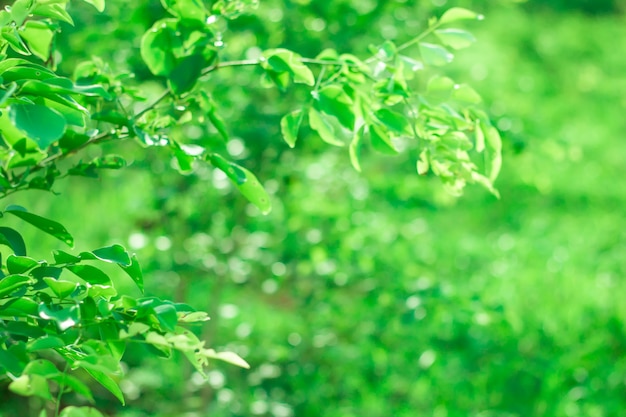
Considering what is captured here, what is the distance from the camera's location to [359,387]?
2.12m

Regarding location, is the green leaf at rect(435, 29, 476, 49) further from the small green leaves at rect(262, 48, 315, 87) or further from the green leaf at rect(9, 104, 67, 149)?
the green leaf at rect(9, 104, 67, 149)

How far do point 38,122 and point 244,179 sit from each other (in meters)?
0.26

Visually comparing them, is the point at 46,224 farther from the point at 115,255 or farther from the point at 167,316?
the point at 167,316

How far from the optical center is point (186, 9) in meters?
0.85

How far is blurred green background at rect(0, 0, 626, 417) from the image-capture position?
166 centimetres

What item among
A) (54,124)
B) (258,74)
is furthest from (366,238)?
(54,124)

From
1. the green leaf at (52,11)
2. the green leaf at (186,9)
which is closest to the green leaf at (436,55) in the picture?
the green leaf at (186,9)

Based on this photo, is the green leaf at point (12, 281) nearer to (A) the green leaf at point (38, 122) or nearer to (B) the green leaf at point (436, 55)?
(A) the green leaf at point (38, 122)

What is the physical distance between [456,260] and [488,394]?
26.6 inches

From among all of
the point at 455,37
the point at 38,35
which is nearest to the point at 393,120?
the point at 455,37

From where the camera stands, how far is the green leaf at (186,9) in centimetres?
84

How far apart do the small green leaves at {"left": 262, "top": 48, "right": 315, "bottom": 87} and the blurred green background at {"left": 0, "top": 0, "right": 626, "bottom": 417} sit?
59 centimetres

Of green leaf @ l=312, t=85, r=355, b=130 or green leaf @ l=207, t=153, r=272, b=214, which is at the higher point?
green leaf @ l=312, t=85, r=355, b=130

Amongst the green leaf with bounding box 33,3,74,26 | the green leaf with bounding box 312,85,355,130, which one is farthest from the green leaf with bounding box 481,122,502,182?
the green leaf with bounding box 33,3,74,26
